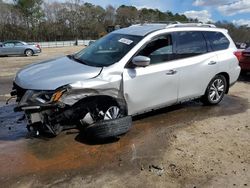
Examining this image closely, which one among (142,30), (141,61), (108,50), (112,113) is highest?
(142,30)

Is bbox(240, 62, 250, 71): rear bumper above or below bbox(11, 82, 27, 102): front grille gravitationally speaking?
below

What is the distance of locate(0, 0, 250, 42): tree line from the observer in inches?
2179

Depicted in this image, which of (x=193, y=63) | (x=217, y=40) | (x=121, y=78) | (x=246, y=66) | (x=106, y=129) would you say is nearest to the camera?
(x=106, y=129)

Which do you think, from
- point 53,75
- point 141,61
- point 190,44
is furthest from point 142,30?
point 53,75

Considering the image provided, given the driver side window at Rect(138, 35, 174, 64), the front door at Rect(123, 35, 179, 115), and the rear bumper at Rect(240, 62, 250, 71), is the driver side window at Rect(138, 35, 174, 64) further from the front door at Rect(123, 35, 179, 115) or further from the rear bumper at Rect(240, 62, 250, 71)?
the rear bumper at Rect(240, 62, 250, 71)

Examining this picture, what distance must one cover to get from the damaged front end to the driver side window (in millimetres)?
924

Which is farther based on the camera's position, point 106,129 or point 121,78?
point 121,78

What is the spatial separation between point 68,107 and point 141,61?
4.69ft

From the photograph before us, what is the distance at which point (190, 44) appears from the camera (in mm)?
6547

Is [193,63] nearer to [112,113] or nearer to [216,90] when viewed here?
[216,90]

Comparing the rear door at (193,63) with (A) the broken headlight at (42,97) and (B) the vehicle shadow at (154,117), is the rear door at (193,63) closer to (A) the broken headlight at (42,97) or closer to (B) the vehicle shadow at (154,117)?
(B) the vehicle shadow at (154,117)

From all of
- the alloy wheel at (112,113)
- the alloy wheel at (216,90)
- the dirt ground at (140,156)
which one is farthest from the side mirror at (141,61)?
the alloy wheel at (216,90)

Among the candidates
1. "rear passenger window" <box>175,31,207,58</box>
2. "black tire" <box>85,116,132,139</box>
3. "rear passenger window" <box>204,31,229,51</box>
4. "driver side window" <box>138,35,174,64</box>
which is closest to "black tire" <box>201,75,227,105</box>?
"rear passenger window" <box>204,31,229,51</box>

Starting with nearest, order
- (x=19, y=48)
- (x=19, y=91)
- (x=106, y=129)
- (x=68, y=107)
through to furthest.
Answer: (x=68, y=107), (x=106, y=129), (x=19, y=91), (x=19, y=48)
